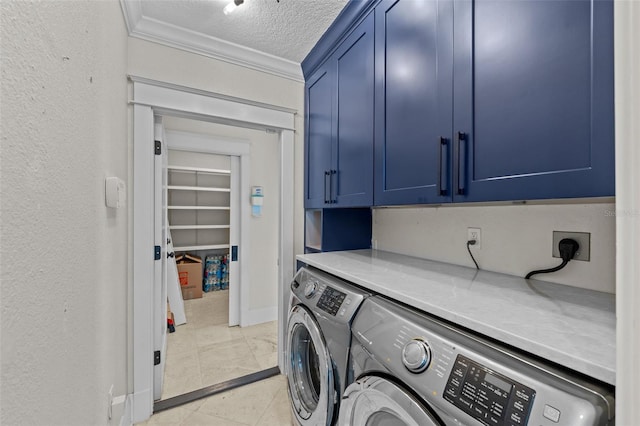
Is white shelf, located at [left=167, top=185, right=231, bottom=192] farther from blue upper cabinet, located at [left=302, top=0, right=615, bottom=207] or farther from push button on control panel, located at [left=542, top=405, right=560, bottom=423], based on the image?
push button on control panel, located at [left=542, top=405, right=560, bottom=423]

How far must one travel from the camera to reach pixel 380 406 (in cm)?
86

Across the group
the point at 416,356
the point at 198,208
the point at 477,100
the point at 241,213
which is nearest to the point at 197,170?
the point at 198,208

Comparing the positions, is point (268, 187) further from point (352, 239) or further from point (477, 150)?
point (477, 150)

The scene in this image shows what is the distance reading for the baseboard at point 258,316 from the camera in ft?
10.4

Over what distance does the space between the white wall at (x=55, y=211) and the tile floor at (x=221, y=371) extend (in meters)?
0.79

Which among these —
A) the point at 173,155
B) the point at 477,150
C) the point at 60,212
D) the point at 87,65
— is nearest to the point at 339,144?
the point at 477,150

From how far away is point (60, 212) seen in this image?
0.71 metres

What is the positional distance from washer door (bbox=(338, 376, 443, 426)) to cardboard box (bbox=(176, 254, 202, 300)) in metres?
3.56

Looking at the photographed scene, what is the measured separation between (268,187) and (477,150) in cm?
271

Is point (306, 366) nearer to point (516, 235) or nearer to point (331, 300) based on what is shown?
A: point (331, 300)

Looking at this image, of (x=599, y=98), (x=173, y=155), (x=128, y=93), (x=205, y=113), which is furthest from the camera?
(x=173, y=155)

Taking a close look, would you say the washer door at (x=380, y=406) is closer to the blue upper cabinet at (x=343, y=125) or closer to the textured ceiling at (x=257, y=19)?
the blue upper cabinet at (x=343, y=125)

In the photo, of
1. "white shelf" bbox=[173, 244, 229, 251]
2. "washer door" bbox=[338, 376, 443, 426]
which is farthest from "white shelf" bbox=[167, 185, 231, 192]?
"washer door" bbox=[338, 376, 443, 426]

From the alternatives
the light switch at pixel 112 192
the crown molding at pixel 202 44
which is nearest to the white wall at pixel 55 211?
the light switch at pixel 112 192
